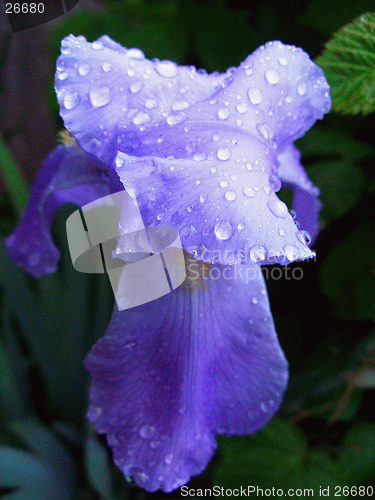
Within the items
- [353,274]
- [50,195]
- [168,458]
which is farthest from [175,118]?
[353,274]

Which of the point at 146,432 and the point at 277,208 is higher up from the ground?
the point at 277,208

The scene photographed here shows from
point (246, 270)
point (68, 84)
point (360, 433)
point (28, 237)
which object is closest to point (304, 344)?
point (360, 433)

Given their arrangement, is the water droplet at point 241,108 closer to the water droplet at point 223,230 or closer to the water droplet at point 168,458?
the water droplet at point 223,230

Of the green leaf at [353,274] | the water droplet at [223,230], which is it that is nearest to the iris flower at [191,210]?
the water droplet at [223,230]

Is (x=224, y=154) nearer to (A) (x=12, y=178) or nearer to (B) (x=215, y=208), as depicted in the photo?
(B) (x=215, y=208)

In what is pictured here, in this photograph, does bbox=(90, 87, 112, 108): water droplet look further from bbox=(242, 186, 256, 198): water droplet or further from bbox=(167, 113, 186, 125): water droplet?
bbox=(242, 186, 256, 198): water droplet

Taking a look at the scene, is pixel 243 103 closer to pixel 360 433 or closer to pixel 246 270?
pixel 246 270

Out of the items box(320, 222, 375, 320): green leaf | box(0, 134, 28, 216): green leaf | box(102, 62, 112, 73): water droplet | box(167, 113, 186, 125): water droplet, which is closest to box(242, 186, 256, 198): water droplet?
box(167, 113, 186, 125): water droplet
